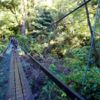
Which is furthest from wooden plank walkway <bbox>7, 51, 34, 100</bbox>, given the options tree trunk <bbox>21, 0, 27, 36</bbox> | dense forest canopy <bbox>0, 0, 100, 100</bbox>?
tree trunk <bbox>21, 0, 27, 36</bbox>

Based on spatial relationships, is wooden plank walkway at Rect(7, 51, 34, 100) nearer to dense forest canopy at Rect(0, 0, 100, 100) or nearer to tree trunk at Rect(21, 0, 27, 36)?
dense forest canopy at Rect(0, 0, 100, 100)

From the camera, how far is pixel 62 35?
676 centimetres

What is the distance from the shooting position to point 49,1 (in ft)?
33.3

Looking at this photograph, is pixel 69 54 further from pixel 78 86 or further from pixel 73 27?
pixel 78 86

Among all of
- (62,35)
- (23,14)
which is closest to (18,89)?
(62,35)

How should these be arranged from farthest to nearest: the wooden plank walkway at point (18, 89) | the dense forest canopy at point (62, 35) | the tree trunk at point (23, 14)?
the tree trunk at point (23, 14)
the dense forest canopy at point (62, 35)
the wooden plank walkway at point (18, 89)

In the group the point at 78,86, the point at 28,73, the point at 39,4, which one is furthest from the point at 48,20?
the point at 78,86

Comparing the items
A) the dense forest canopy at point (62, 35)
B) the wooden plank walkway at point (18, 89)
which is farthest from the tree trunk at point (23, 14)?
the wooden plank walkway at point (18, 89)

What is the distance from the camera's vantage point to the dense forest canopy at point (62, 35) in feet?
9.16

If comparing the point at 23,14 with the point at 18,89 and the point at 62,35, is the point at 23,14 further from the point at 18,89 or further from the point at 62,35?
the point at 18,89

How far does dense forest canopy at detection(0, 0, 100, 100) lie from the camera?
2793mm

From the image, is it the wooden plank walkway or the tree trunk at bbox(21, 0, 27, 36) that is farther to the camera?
the tree trunk at bbox(21, 0, 27, 36)

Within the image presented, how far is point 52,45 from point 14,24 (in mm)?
3025

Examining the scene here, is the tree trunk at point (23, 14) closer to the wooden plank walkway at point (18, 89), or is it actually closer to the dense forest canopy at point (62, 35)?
the dense forest canopy at point (62, 35)
